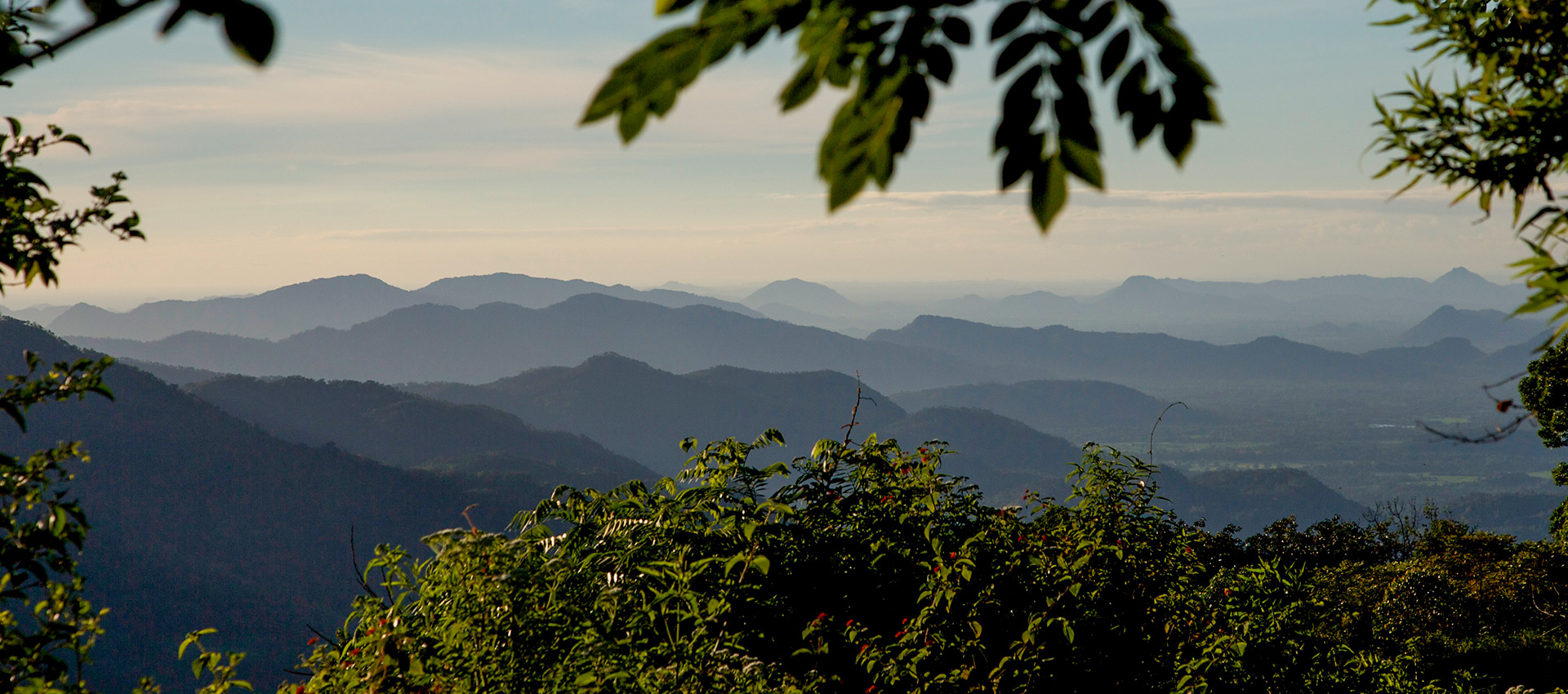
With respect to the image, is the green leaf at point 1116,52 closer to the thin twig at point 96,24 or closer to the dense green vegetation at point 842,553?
the dense green vegetation at point 842,553

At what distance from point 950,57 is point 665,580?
3.89m

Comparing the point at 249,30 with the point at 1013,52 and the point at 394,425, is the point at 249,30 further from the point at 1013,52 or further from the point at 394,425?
the point at 394,425

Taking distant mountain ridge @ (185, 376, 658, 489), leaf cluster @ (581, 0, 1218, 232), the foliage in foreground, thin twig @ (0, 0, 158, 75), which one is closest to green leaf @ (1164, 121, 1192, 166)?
leaf cluster @ (581, 0, 1218, 232)

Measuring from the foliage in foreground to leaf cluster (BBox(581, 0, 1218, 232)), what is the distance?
2768 millimetres

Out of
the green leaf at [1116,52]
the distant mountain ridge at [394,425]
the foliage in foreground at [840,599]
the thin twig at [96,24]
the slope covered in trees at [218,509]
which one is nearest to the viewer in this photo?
the thin twig at [96,24]

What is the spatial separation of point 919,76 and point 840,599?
540cm

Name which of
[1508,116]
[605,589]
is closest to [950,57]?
[605,589]

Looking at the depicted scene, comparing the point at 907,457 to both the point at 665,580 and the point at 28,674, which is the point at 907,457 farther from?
the point at 28,674

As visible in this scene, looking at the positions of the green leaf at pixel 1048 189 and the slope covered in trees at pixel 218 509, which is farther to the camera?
the slope covered in trees at pixel 218 509

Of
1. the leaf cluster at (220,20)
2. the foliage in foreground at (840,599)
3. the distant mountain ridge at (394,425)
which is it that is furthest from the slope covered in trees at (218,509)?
the leaf cluster at (220,20)

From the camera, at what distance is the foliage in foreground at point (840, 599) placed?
4152 mm

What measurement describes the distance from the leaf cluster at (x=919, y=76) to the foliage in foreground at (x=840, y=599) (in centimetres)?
277

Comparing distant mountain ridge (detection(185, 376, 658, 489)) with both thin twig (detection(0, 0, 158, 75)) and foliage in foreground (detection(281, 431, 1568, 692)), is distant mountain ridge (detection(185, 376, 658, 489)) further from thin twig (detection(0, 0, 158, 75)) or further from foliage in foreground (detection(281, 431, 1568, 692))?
thin twig (detection(0, 0, 158, 75))

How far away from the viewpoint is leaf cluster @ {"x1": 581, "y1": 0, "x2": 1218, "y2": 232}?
1.51 meters
